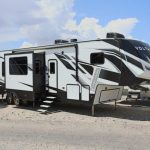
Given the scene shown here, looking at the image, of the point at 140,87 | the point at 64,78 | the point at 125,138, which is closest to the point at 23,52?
the point at 64,78

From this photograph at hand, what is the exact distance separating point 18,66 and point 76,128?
7455mm

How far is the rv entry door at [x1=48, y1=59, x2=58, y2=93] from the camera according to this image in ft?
56.2

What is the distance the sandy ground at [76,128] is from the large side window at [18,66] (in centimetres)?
190

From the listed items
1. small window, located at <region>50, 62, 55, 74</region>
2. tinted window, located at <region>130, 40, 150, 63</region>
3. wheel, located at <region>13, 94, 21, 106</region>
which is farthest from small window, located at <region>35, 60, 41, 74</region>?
tinted window, located at <region>130, 40, 150, 63</region>

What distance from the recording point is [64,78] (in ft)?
54.4

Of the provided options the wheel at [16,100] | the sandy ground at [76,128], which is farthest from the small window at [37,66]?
the wheel at [16,100]

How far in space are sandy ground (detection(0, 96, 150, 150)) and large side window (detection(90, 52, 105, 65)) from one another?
2.30 m

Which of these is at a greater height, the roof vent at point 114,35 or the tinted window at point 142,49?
the roof vent at point 114,35

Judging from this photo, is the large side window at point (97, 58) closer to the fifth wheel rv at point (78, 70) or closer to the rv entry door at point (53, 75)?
the fifth wheel rv at point (78, 70)

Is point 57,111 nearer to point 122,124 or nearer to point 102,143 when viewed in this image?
point 122,124

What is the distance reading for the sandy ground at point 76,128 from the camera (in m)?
9.44

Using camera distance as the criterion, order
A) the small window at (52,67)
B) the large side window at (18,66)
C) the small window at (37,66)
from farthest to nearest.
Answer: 1. the large side window at (18,66)
2. the small window at (37,66)
3. the small window at (52,67)

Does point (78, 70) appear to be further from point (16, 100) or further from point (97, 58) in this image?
point (16, 100)

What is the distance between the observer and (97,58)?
49.8ft
